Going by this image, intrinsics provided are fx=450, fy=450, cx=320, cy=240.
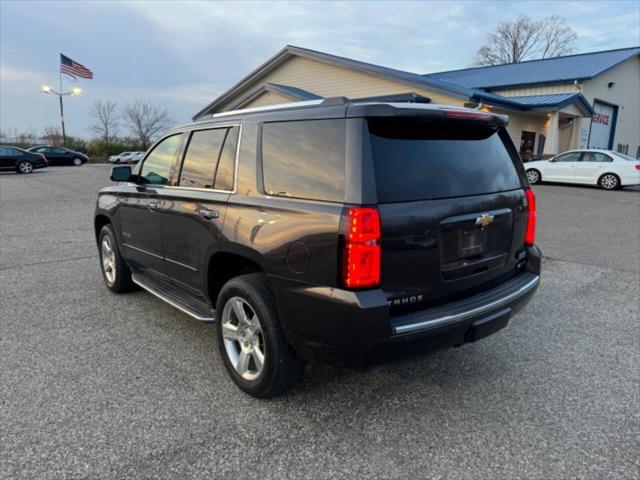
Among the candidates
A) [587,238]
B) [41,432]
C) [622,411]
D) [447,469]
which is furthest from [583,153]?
[41,432]

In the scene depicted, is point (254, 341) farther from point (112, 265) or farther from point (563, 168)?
point (563, 168)

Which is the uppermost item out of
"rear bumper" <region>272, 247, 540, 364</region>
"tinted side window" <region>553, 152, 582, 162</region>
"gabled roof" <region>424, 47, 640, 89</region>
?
"gabled roof" <region>424, 47, 640, 89</region>

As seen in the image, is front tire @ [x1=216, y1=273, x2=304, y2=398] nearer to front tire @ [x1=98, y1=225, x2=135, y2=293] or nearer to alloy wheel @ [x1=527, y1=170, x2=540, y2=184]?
front tire @ [x1=98, y1=225, x2=135, y2=293]

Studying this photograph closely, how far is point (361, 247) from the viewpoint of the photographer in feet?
7.56

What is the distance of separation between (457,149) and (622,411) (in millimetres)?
1997

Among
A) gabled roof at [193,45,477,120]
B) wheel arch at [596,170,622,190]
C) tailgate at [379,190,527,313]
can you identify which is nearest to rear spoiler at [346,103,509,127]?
tailgate at [379,190,527,313]

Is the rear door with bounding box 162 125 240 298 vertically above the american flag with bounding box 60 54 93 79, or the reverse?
the american flag with bounding box 60 54 93 79

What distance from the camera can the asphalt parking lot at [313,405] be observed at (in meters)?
2.41

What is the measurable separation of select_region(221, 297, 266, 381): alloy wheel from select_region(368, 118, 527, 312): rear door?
102cm

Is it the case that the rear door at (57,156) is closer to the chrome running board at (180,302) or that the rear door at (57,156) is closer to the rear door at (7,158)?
the rear door at (7,158)

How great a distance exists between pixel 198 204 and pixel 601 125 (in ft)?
95.6

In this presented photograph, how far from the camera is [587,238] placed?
838cm

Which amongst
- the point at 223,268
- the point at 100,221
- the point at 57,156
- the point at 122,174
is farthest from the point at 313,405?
the point at 57,156

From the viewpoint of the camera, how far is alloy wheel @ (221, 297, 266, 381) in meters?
2.97
